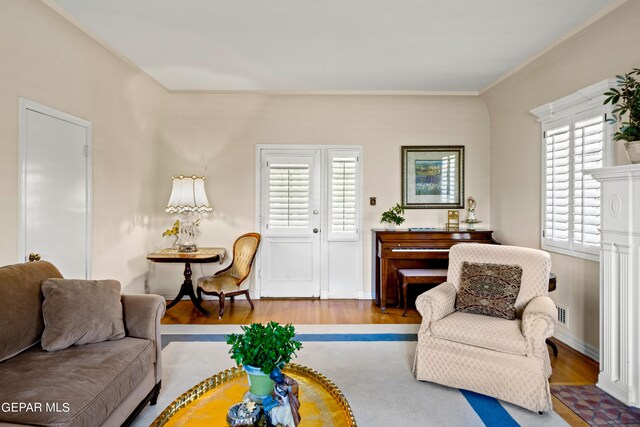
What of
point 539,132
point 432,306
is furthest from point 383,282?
point 539,132

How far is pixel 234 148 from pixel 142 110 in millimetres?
1186

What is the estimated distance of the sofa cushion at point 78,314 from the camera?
2029mm

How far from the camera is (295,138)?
16.4 feet

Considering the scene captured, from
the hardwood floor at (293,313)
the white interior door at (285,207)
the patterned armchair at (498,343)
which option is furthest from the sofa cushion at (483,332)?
the white interior door at (285,207)

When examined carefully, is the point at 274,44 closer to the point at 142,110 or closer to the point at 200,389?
the point at 142,110

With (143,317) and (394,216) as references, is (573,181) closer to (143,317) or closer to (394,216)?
(394,216)

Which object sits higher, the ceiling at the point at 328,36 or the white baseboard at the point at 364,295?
the ceiling at the point at 328,36

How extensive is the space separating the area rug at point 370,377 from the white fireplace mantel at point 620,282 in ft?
1.98

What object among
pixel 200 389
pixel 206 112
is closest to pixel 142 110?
pixel 206 112

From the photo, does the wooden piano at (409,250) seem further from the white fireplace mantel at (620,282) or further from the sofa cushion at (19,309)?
the sofa cushion at (19,309)

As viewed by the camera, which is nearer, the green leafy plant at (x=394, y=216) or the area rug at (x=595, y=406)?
the area rug at (x=595, y=406)

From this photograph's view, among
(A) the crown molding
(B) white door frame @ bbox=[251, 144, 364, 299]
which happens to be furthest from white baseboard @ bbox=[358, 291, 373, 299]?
(A) the crown molding

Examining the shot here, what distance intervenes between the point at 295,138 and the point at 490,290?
3.21m

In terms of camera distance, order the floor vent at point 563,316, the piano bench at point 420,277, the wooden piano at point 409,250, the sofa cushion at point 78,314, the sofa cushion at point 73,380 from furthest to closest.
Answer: the wooden piano at point 409,250 < the piano bench at point 420,277 < the floor vent at point 563,316 < the sofa cushion at point 78,314 < the sofa cushion at point 73,380
